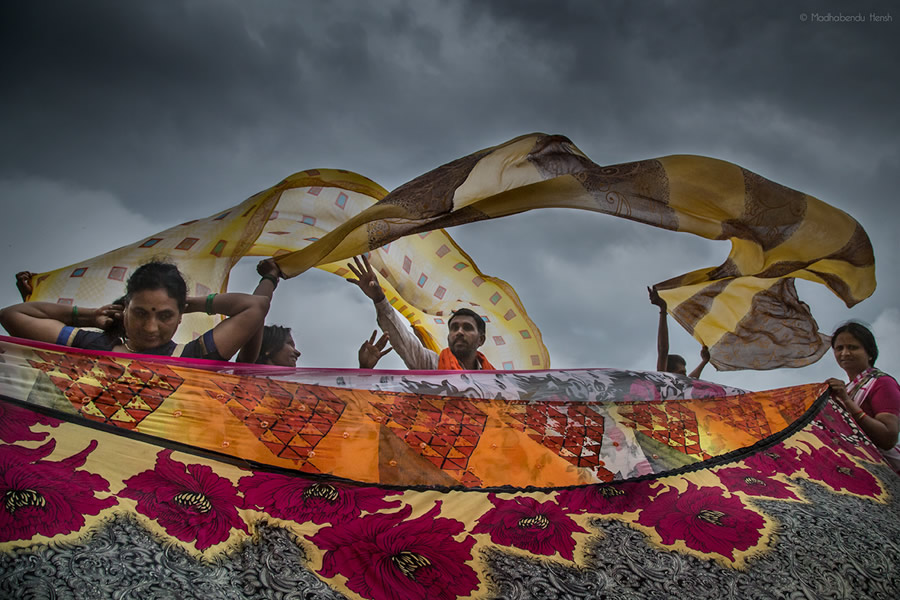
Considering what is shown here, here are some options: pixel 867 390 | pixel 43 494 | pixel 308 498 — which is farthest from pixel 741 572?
pixel 43 494

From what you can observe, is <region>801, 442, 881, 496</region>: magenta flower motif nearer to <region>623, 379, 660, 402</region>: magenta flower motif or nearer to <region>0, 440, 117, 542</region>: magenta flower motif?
<region>623, 379, 660, 402</region>: magenta flower motif

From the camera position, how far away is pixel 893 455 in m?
2.91

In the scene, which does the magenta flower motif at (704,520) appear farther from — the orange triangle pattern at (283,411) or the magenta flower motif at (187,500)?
the magenta flower motif at (187,500)

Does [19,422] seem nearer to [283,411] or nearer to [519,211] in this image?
[283,411]

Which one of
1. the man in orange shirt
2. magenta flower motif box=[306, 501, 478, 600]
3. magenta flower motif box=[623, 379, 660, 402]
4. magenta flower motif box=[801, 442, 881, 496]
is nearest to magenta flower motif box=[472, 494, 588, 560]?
magenta flower motif box=[306, 501, 478, 600]

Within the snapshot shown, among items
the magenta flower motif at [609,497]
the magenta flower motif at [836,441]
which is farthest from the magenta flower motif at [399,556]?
the magenta flower motif at [836,441]

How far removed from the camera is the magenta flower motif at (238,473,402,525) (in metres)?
1.95

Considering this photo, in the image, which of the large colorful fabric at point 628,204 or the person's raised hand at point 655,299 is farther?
the person's raised hand at point 655,299

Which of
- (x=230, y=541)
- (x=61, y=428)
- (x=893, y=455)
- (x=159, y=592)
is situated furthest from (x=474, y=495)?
(x=893, y=455)

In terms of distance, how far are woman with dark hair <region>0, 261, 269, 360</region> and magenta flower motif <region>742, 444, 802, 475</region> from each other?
89.1 inches

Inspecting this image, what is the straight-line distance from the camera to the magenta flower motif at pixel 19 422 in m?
1.81

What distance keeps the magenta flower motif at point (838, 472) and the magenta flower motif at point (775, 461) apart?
0.05 metres

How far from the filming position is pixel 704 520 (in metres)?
2.21

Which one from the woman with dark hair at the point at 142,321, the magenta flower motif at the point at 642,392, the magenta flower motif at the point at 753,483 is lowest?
the magenta flower motif at the point at 753,483
